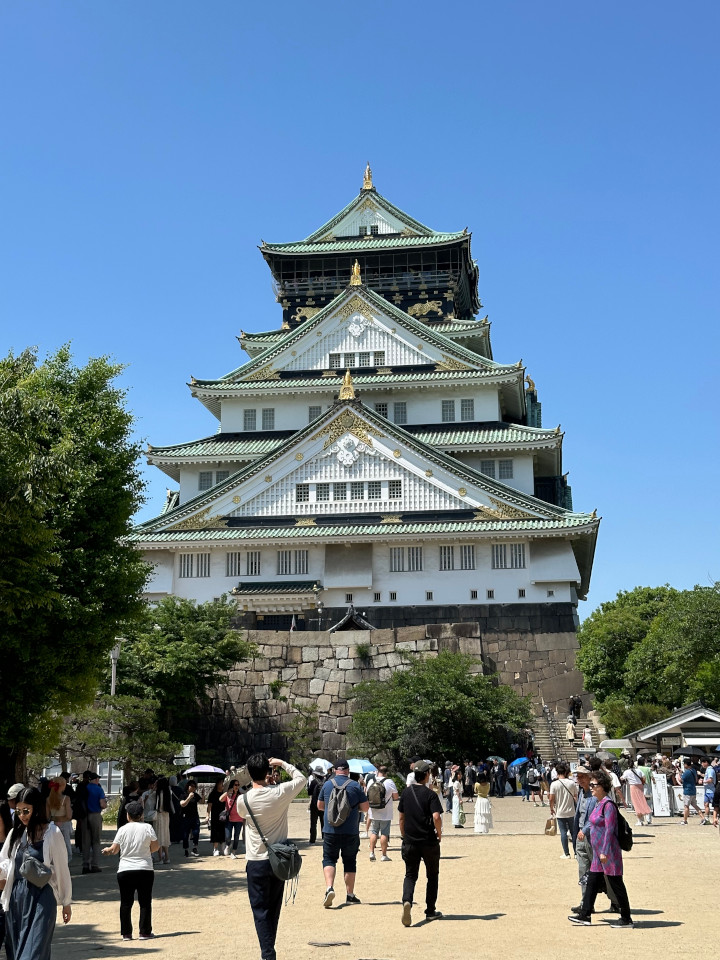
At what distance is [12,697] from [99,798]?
2.25 metres

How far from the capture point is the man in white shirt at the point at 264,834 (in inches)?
353

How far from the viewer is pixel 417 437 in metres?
47.6

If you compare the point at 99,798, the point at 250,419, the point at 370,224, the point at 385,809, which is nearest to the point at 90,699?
the point at 99,798

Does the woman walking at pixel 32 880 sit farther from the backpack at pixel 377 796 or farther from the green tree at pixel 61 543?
the backpack at pixel 377 796

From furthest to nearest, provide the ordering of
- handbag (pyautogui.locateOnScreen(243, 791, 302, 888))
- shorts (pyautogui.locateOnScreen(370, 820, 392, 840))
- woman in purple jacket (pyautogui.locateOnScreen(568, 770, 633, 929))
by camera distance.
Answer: shorts (pyautogui.locateOnScreen(370, 820, 392, 840)), woman in purple jacket (pyautogui.locateOnScreen(568, 770, 633, 929)), handbag (pyautogui.locateOnScreen(243, 791, 302, 888))

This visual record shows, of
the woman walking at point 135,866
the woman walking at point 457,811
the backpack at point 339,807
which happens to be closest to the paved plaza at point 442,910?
the woman walking at point 135,866

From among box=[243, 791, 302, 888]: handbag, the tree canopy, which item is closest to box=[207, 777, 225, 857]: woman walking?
box=[243, 791, 302, 888]: handbag

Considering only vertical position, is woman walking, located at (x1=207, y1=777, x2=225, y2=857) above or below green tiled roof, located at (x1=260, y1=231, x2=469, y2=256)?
below

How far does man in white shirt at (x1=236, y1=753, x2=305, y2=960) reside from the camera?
8969 millimetres

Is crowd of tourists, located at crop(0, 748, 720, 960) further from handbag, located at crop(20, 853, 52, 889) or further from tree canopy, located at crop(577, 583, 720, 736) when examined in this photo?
tree canopy, located at crop(577, 583, 720, 736)

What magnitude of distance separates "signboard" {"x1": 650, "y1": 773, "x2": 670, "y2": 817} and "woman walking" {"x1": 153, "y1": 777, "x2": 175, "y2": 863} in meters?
11.4

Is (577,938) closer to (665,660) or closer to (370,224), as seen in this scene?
(665,660)

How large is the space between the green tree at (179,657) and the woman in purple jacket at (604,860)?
21.7m

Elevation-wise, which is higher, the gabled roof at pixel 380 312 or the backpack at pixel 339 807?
the gabled roof at pixel 380 312
